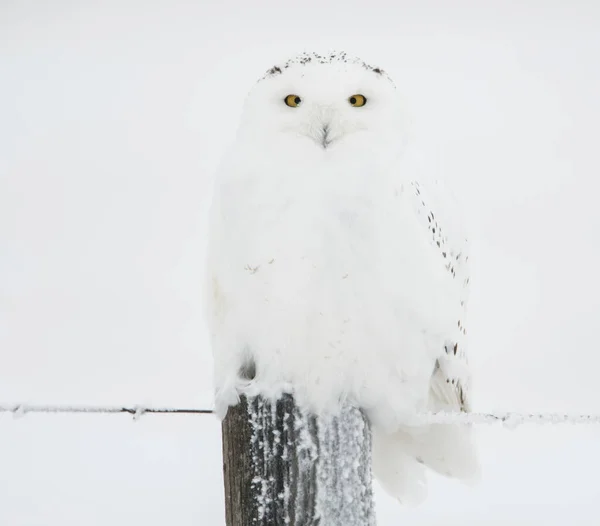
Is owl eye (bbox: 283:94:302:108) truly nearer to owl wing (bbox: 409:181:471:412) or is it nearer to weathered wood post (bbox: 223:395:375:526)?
owl wing (bbox: 409:181:471:412)

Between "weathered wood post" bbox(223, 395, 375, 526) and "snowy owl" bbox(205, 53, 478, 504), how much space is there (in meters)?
0.15

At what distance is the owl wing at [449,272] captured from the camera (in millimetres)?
2492

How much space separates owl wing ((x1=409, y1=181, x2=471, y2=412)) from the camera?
2.49m

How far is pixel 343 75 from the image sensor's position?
2.49 metres

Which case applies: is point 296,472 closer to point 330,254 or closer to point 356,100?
point 330,254

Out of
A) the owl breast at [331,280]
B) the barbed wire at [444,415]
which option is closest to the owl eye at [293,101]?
the owl breast at [331,280]

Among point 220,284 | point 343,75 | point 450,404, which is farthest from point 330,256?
point 450,404

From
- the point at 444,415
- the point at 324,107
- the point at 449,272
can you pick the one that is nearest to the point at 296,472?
the point at 444,415

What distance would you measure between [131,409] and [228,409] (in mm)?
283

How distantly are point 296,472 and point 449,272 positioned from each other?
993 millimetres

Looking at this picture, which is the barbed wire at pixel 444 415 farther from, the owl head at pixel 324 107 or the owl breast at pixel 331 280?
the owl head at pixel 324 107

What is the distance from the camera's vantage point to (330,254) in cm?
222

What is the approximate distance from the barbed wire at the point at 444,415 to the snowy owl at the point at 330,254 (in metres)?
0.17

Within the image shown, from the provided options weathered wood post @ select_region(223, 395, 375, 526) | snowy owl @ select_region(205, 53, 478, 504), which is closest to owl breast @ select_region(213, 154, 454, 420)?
snowy owl @ select_region(205, 53, 478, 504)
